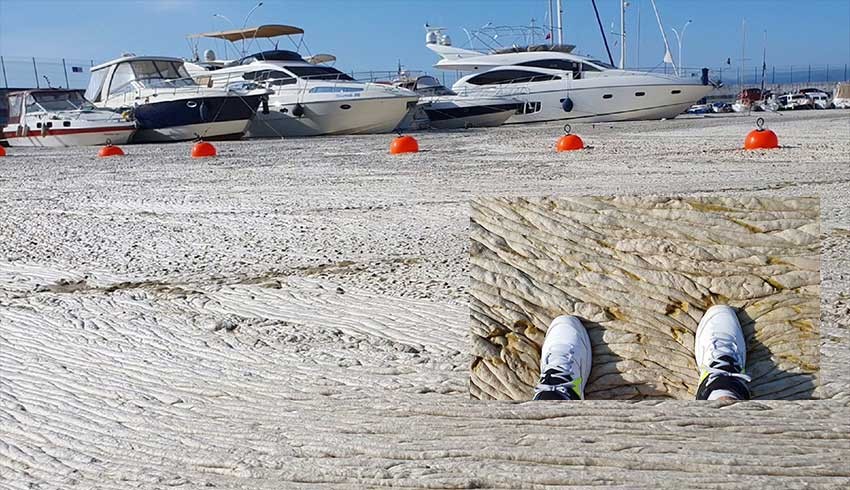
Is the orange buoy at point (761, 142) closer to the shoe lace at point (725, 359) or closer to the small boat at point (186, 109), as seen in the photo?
the shoe lace at point (725, 359)

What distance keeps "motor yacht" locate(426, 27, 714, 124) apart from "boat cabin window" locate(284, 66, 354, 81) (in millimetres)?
4984

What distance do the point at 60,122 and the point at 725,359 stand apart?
22617 millimetres

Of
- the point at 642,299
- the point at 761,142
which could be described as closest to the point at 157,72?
the point at 761,142

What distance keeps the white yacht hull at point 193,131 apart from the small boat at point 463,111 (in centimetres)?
588

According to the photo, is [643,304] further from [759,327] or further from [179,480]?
[179,480]

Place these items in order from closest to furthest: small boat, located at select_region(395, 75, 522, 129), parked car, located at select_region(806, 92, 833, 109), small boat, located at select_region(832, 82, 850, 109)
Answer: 1. small boat, located at select_region(395, 75, 522, 129)
2. small boat, located at select_region(832, 82, 850, 109)
3. parked car, located at select_region(806, 92, 833, 109)

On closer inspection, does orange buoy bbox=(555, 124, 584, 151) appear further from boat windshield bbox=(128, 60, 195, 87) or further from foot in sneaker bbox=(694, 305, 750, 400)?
boat windshield bbox=(128, 60, 195, 87)

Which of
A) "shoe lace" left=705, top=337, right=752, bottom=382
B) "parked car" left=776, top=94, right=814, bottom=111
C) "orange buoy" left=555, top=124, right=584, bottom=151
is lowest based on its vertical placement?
"shoe lace" left=705, top=337, right=752, bottom=382

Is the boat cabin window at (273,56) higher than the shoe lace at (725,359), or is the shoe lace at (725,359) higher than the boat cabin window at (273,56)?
the boat cabin window at (273,56)

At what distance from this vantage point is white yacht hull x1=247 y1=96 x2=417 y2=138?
23.5m

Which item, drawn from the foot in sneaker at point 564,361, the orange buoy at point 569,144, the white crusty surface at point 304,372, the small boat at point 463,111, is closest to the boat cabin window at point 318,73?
the small boat at point 463,111

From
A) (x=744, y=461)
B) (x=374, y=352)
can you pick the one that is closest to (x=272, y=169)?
(x=374, y=352)

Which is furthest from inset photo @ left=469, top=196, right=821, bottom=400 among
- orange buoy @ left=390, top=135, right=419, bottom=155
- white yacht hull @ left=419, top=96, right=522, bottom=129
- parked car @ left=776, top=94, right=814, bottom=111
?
parked car @ left=776, top=94, right=814, bottom=111

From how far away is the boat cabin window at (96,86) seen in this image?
85.3ft
